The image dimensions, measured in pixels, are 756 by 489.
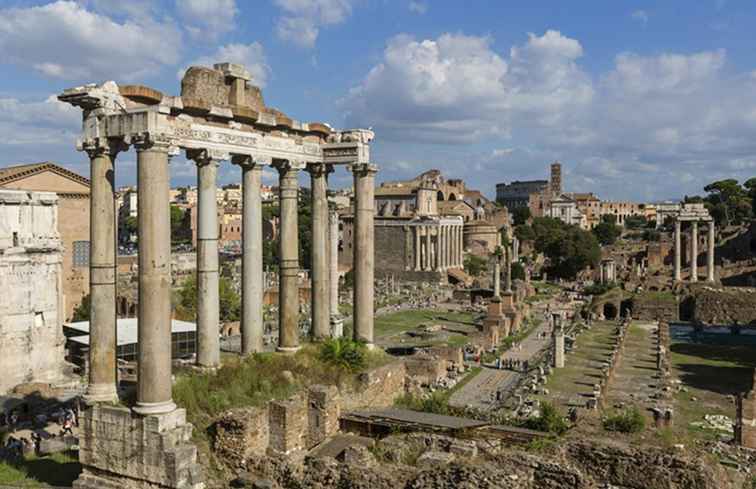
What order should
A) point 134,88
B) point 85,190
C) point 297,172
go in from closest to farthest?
point 134,88, point 297,172, point 85,190

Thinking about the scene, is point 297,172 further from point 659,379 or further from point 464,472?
point 659,379

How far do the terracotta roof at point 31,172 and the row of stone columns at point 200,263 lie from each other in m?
32.7

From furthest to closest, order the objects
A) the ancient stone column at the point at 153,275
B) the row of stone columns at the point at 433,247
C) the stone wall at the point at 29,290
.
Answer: the row of stone columns at the point at 433,247, the stone wall at the point at 29,290, the ancient stone column at the point at 153,275

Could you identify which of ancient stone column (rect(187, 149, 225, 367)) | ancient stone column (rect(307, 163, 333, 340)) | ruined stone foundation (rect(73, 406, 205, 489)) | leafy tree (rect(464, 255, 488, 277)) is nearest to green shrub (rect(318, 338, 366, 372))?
ancient stone column (rect(307, 163, 333, 340))

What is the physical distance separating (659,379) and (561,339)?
15.8 ft

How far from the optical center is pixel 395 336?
4438cm

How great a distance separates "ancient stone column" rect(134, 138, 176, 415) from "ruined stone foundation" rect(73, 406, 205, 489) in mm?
282

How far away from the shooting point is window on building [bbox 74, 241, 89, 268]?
47.5 metres

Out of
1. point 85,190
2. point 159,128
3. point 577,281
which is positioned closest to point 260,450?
point 159,128

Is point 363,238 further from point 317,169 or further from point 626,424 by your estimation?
point 626,424

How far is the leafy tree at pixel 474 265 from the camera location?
90.3 meters

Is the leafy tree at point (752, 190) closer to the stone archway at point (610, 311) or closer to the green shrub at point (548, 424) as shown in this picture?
the stone archway at point (610, 311)

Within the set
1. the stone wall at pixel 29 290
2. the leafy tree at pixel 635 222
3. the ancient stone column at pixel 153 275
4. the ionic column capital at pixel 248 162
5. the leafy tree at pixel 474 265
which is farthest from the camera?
the leafy tree at pixel 635 222

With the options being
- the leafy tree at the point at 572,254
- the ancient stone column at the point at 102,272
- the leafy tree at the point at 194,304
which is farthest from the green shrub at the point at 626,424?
the leafy tree at the point at 572,254
